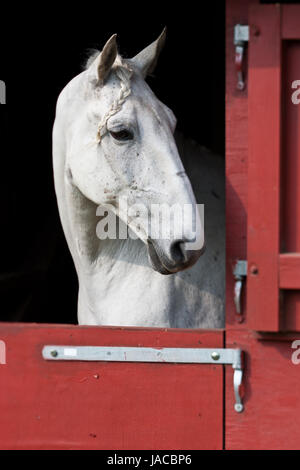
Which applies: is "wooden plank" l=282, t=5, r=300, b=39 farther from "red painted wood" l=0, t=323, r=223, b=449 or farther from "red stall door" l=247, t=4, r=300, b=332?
"red painted wood" l=0, t=323, r=223, b=449

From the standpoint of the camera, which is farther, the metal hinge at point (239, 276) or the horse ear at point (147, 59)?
the horse ear at point (147, 59)

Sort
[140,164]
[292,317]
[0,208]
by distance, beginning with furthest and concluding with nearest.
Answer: [0,208], [140,164], [292,317]

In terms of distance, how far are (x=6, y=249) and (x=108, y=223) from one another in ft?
6.83

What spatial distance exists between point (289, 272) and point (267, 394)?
0.44 metres

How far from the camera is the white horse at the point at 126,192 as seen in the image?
2.72 m

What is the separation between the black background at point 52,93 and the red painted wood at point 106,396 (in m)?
2.03

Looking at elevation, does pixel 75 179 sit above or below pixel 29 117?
below

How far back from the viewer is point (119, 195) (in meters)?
2.81

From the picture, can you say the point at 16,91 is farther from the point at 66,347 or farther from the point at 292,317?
the point at 292,317

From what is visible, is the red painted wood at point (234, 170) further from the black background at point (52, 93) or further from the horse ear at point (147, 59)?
→ the black background at point (52, 93)

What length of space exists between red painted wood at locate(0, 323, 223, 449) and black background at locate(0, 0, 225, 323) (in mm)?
2031

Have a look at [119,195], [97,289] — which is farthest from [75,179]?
[97,289]

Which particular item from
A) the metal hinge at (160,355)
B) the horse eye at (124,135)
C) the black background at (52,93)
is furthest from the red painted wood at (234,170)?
the black background at (52,93)

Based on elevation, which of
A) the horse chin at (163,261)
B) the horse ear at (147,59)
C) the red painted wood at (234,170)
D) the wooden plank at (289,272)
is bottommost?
the wooden plank at (289,272)
